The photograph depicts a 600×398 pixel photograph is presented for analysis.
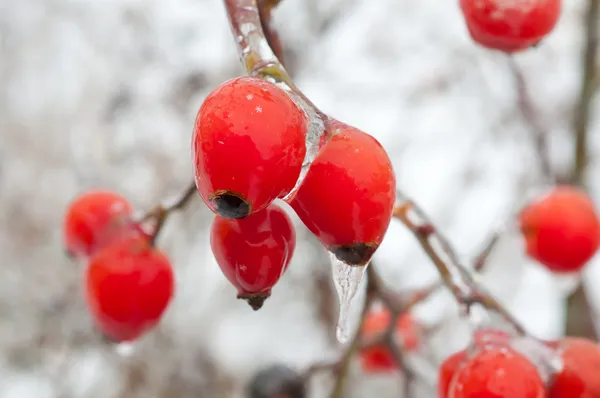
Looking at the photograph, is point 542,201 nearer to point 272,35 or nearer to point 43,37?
point 272,35

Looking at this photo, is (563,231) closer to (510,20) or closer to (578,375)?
(578,375)

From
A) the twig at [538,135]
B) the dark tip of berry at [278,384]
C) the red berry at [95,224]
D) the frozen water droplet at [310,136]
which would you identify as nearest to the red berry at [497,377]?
the frozen water droplet at [310,136]

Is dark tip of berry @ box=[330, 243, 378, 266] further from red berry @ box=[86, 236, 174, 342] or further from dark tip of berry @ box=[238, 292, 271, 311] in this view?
red berry @ box=[86, 236, 174, 342]

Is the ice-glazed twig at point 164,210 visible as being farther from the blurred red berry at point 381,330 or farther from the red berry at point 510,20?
the blurred red berry at point 381,330

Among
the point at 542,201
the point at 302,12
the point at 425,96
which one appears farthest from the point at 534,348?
the point at 425,96

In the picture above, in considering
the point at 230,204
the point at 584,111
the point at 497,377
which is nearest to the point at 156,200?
the point at 584,111

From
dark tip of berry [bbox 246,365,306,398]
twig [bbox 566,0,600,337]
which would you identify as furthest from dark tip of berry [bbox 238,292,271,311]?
twig [bbox 566,0,600,337]

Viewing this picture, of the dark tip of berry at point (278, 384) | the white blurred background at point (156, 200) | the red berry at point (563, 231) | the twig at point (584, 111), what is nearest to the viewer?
the red berry at point (563, 231)
